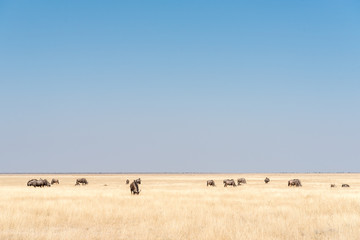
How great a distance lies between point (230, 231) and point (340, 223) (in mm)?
4483

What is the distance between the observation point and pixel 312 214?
17875mm

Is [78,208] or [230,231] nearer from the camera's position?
[230,231]

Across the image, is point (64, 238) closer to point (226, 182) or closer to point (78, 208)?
point (78, 208)

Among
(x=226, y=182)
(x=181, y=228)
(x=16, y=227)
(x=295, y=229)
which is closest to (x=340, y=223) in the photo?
(x=295, y=229)

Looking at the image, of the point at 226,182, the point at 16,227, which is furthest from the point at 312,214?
the point at 226,182

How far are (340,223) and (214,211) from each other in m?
6.10

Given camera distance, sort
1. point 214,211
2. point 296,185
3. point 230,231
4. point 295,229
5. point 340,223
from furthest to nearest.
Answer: point 296,185 → point 214,211 → point 340,223 → point 295,229 → point 230,231

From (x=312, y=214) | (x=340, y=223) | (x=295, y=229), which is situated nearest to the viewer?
(x=295, y=229)

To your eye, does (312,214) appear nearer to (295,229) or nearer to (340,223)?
(340,223)

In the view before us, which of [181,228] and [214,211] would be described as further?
[214,211]

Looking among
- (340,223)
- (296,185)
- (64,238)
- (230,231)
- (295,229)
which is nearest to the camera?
(64,238)

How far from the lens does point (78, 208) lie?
19344 mm

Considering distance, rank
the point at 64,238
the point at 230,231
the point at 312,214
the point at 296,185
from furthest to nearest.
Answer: the point at 296,185 < the point at 312,214 < the point at 230,231 < the point at 64,238

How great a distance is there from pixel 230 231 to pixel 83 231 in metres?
4.72
